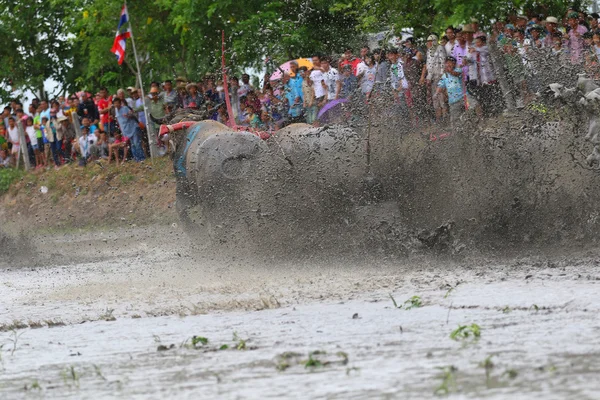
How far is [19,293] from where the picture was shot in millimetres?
13125

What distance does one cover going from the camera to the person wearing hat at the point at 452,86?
15.1 meters

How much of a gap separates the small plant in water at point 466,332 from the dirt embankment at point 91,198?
15.2 metres

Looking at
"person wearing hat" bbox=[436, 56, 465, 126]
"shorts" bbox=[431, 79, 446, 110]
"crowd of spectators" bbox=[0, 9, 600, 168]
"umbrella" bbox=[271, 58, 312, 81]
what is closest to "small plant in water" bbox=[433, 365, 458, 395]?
"crowd of spectators" bbox=[0, 9, 600, 168]

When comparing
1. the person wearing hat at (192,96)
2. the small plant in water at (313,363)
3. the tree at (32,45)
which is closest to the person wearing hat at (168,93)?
the person wearing hat at (192,96)

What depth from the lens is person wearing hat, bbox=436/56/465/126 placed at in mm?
15109

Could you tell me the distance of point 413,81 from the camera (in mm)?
16344

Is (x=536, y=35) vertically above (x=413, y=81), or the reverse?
(x=536, y=35)

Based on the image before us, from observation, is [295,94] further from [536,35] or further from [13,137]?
[13,137]

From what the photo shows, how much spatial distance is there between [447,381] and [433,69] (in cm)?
1112

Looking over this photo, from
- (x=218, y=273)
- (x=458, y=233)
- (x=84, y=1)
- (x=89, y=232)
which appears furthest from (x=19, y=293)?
(x=84, y=1)

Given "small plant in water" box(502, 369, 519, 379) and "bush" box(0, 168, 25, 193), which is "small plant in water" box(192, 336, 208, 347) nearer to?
"small plant in water" box(502, 369, 519, 379)

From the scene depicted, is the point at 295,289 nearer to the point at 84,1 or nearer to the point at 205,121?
the point at 205,121

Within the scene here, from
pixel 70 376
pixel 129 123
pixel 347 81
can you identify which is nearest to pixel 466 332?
pixel 70 376

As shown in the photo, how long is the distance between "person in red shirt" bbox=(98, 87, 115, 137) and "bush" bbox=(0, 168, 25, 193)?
4.69m
